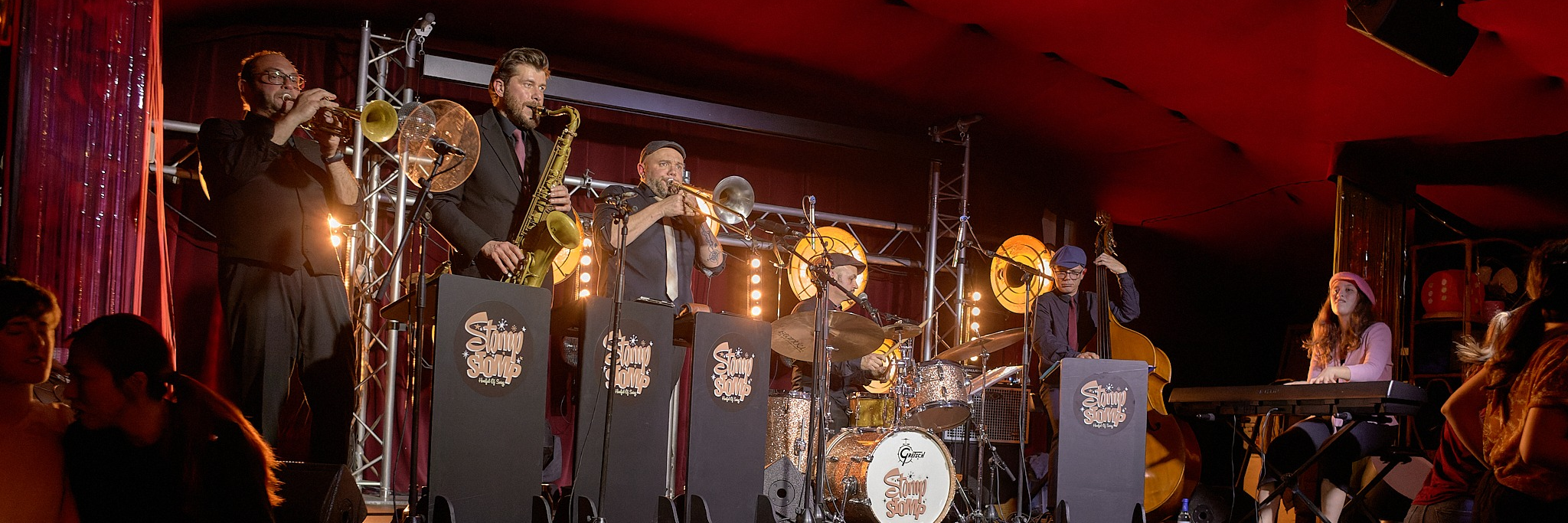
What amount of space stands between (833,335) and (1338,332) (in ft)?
9.35

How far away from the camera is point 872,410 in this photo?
657 centimetres

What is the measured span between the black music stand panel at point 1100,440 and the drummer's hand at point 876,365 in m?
1.58

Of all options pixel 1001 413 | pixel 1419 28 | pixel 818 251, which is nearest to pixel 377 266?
pixel 818 251

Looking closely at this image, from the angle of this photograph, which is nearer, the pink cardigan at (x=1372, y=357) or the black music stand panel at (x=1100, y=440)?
the black music stand panel at (x=1100, y=440)

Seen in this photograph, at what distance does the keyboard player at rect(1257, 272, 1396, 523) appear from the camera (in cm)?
522

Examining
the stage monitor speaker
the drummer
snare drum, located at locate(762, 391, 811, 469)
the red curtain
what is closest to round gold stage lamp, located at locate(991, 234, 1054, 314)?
the drummer

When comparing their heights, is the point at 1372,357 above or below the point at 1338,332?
below

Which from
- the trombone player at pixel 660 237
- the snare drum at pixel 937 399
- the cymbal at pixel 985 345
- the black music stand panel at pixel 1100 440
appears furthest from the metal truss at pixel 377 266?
the black music stand panel at pixel 1100 440

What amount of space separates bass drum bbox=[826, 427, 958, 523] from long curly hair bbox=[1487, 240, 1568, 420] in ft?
10.7

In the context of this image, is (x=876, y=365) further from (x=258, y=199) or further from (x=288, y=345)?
(x=258, y=199)

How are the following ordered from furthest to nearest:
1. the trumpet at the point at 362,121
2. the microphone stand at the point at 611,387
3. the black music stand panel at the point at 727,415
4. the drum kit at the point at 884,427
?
the drum kit at the point at 884,427 → the black music stand panel at the point at 727,415 → the trumpet at the point at 362,121 → the microphone stand at the point at 611,387

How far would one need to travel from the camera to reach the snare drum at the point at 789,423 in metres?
6.20

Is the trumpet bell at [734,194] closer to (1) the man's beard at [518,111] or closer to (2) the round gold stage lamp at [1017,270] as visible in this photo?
(1) the man's beard at [518,111]

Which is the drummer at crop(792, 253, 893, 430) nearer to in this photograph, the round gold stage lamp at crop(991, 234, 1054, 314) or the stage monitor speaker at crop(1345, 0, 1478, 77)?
the round gold stage lamp at crop(991, 234, 1054, 314)
